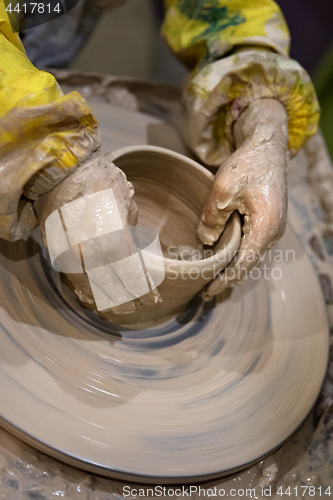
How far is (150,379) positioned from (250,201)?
1.35 feet

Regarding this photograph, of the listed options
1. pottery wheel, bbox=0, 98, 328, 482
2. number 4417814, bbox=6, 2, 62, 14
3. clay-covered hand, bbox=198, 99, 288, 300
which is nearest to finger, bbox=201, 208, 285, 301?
clay-covered hand, bbox=198, 99, 288, 300

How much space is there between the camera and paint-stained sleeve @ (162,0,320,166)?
976mm

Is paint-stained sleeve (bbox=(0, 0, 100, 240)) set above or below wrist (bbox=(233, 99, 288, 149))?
above

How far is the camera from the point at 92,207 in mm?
646

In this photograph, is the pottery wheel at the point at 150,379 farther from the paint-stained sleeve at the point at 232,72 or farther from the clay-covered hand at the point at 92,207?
the paint-stained sleeve at the point at 232,72

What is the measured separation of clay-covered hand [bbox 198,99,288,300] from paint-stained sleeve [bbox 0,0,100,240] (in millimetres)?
302

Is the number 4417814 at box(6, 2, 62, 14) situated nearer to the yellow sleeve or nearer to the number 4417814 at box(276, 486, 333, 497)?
the yellow sleeve

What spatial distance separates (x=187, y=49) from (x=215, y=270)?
0.74 meters

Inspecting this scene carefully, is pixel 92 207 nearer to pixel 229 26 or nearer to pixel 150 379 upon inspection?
pixel 150 379

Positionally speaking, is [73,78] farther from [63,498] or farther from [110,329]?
[63,498]

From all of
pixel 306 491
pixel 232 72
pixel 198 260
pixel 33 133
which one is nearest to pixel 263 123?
pixel 232 72

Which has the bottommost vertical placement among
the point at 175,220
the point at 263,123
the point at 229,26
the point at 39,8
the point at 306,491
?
the point at 306,491

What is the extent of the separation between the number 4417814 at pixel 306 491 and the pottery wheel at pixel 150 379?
112 mm

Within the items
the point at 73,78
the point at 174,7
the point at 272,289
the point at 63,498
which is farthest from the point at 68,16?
the point at 63,498
